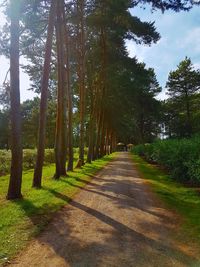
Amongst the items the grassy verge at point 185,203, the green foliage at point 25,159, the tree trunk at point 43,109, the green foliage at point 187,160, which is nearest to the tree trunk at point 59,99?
Answer: the tree trunk at point 43,109

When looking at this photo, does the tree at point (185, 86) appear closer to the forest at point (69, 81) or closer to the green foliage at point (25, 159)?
the forest at point (69, 81)

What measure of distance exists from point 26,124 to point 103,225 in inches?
3028

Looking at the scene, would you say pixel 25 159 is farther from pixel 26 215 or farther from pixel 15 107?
pixel 26 215

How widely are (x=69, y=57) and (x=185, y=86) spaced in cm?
3828

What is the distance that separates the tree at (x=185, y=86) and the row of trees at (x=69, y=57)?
1626cm

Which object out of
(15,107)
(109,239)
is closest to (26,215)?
(109,239)

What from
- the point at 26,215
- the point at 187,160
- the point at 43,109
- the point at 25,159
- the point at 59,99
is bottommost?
the point at 26,215

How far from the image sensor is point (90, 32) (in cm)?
3306

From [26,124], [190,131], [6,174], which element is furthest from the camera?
[26,124]

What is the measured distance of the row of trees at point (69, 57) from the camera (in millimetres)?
13269

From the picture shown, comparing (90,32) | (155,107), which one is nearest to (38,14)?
(90,32)

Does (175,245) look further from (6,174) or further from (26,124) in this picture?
(26,124)

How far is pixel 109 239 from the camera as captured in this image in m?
7.66

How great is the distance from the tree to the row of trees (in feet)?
53.4
